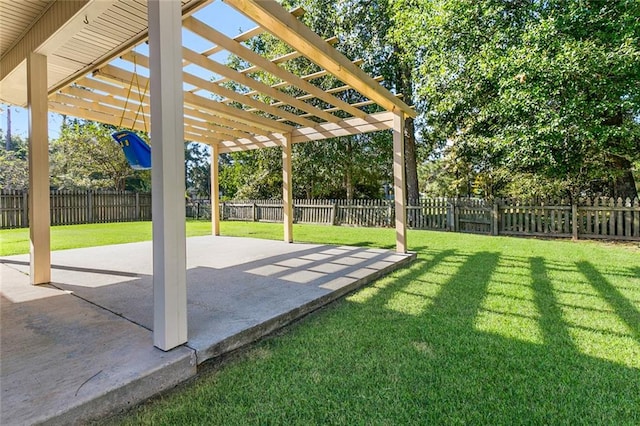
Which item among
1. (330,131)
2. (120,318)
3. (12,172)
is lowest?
(120,318)

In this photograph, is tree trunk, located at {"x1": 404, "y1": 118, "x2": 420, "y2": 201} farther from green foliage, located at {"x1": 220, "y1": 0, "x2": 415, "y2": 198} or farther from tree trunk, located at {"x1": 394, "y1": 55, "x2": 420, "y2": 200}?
green foliage, located at {"x1": 220, "y1": 0, "x2": 415, "y2": 198}

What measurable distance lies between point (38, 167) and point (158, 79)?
237cm

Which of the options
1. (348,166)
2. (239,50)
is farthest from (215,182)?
(348,166)

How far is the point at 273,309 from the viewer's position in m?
2.69

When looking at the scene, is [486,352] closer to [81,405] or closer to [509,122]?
[81,405]

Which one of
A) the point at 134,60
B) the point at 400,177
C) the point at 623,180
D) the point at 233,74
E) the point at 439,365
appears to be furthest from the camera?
the point at 623,180

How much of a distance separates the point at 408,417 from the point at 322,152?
1114cm

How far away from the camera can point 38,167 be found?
325 centimetres

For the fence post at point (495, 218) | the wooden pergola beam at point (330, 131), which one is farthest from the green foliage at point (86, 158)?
the fence post at point (495, 218)

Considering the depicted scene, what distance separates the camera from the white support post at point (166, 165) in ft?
6.29

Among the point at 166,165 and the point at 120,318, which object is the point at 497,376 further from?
the point at 120,318

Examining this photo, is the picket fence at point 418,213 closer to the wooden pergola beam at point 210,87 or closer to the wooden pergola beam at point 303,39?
the wooden pergola beam at point 303,39

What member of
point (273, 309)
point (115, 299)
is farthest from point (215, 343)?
point (115, 299)

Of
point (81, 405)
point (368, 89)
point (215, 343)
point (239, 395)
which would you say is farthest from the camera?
point (368, 89)
